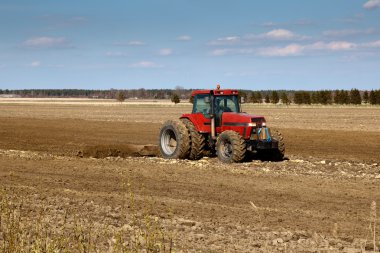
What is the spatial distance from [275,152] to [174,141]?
3.38 m

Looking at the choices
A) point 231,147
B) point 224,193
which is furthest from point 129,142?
point 224,193

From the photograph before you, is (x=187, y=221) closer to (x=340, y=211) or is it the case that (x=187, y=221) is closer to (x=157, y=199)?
(x=157, y=199)

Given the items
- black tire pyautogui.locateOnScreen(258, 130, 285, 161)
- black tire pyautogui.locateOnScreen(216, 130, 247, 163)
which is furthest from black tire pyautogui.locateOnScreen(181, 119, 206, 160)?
black tire pyautogui.locateOnScreen(258, 130, 285, 161)

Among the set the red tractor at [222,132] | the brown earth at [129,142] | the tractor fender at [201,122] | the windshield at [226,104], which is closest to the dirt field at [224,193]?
the brown earth at [129,142]

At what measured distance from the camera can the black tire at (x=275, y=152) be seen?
16531 mm

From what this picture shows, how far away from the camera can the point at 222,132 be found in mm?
16172

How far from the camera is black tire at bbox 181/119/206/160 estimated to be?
16859 millimetres

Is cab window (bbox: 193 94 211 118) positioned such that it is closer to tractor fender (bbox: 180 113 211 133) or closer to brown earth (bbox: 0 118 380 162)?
tractor fender (bbox: 180 113 211 133)

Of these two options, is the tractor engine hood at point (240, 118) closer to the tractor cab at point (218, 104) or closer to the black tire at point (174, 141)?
the tractor cab at point (218, 104)

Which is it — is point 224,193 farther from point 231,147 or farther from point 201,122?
point 201,122

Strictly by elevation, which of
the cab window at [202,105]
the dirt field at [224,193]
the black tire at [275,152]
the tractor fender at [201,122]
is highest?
the cab window at [202,105]

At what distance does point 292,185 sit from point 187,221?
14.8 ft

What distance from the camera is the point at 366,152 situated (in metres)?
20.9

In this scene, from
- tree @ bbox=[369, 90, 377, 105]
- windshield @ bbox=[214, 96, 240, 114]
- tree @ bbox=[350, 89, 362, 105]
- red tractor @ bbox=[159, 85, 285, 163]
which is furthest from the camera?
tree @ bbox=[350, 89, 362, 105]
